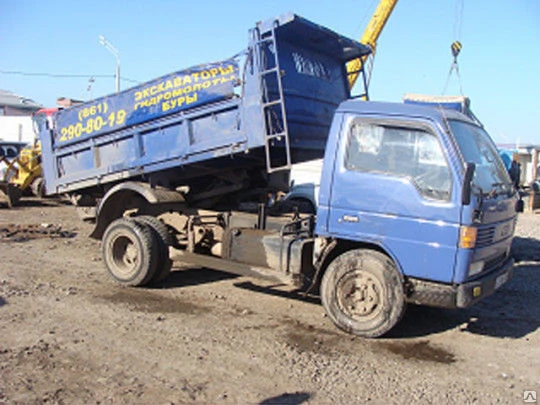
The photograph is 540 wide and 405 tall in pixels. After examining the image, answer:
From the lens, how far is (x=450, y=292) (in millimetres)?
4801

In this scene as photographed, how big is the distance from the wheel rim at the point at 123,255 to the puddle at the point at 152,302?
39cm

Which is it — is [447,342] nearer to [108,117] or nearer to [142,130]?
[142,130]

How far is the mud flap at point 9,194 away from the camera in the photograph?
14.9m

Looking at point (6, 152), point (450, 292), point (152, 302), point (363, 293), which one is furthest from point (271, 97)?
point (6, 152)

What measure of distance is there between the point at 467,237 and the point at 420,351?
1.28m

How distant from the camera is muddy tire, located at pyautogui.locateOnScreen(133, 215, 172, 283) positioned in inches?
271

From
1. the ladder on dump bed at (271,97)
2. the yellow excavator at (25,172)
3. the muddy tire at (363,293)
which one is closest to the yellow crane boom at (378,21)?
the yellow excavator at (25,172)

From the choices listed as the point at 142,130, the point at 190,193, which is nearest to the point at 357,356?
the point at 190,193

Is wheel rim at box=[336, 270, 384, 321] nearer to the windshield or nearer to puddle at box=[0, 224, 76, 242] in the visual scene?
the windshield

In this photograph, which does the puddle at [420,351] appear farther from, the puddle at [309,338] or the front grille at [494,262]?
the front grille at [494,262]

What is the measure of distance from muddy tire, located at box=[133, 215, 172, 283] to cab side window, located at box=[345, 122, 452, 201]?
9.62 feet

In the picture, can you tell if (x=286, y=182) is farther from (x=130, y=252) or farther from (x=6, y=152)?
(x=6, y=152)

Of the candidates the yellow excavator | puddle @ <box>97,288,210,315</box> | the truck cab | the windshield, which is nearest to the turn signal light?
the truck cab

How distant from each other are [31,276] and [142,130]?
8.75 ft
